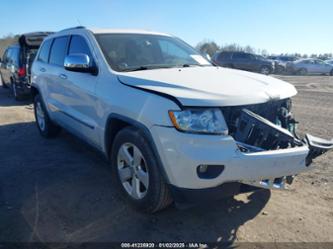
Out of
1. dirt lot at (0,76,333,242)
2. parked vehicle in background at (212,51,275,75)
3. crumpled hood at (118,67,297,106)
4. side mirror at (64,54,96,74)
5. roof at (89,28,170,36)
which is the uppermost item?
roof at (89,28,170,36)

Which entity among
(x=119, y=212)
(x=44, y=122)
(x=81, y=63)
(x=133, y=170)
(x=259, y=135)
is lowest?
(x=119, y=212)

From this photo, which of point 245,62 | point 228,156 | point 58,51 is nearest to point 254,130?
point 228,156

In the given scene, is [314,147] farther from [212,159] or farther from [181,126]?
[181,126]

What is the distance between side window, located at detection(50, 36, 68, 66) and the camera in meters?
4.89

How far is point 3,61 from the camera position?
42.7ft

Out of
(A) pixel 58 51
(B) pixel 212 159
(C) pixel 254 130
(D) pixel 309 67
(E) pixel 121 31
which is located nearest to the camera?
(B) pixel 212 159

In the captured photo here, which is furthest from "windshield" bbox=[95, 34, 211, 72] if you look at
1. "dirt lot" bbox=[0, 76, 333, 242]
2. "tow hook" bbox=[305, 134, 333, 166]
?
"tow hook" bbox=[305, 134, 333, 166]

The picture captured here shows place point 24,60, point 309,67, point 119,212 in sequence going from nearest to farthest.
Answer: point 119,212 → point 24,60 → point 309,67

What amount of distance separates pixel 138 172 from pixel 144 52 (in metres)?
1.65

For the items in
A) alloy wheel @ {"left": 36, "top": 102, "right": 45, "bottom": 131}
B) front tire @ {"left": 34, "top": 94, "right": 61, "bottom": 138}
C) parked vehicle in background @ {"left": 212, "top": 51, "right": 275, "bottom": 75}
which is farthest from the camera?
parked vehicle in background @ {"left": 212, "top": 51, "right": 275, "bottom": 75}

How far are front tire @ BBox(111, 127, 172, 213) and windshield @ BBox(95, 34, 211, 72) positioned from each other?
872mm

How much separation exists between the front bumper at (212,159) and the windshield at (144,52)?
127 cm

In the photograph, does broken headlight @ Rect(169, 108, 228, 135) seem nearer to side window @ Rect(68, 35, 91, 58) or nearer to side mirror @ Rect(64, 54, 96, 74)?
side mirror @ Rect(64, 54, 96, 74)

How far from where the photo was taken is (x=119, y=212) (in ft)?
10.7
